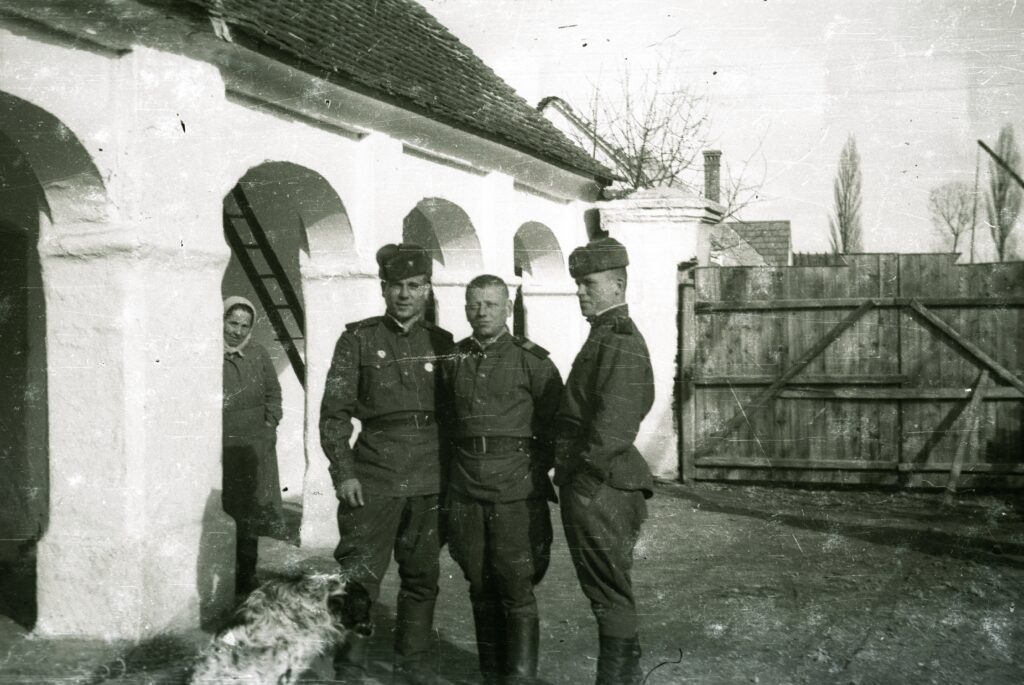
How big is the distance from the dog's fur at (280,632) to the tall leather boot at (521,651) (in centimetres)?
84

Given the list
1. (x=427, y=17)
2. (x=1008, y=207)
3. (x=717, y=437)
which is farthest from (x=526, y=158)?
(x=1008, y=207)

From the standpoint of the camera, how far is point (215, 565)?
5.67m

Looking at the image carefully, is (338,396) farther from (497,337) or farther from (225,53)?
(225,53)

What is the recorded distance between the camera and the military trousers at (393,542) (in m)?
4.53

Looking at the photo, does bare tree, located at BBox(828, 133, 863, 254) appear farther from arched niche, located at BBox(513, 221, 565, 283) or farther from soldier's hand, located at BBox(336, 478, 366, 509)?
soldier's hand, located at BBox(336, 478, 366, 509)

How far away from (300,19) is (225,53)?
1181 millimetres

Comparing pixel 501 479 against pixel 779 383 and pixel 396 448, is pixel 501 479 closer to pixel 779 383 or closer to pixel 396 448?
pixel 396 448

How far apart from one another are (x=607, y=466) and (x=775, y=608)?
7.76ft

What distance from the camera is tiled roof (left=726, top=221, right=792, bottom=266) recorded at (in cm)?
2656

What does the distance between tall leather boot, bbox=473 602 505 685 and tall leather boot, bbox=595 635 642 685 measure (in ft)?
1.56

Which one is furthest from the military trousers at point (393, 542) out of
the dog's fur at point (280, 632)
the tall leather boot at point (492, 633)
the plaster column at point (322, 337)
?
the plaster column at point (322, 337)

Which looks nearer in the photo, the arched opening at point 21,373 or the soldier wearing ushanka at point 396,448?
the soldier wearing ushanka at point 396,448

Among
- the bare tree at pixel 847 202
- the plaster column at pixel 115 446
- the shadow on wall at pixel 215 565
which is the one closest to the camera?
the plaster column at pixel 115 446

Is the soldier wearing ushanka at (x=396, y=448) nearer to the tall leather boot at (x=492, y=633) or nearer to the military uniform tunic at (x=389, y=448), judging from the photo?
the military uniform tunic at (x=389, y=448)
